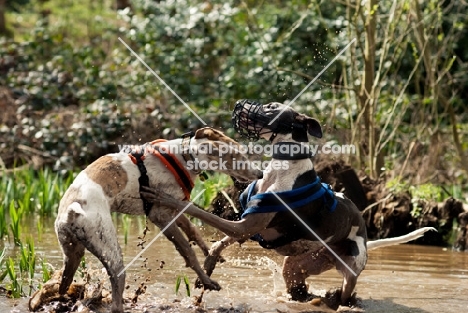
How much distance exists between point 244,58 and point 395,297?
7.41 metres

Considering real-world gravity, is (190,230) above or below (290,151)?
below

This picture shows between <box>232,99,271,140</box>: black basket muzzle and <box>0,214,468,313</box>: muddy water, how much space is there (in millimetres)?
1077

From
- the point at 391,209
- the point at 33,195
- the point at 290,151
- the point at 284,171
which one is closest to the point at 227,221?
the point at 284,171

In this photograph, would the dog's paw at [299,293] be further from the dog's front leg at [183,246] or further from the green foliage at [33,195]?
the green foliage at [33,195]

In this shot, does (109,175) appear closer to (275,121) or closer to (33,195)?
(275,121)

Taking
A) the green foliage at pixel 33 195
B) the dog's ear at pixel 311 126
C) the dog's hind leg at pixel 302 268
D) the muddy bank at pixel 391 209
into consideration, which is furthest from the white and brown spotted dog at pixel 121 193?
the green foliage at pixel 33 195

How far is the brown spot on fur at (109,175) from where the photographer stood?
4895 millimetres

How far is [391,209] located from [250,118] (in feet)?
11.5

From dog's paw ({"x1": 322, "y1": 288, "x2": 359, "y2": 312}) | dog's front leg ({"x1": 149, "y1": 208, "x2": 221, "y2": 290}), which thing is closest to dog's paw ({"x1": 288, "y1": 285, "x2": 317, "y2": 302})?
dog's paw ({"x1": 322, "y1": 288, "x2": 359, "y2": 312})

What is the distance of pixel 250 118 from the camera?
518 cm

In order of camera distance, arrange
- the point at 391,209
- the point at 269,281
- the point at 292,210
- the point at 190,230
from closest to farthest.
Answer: the point at 292,210 < the point at 190,230 < the point at 269,281 < the point at 391,209

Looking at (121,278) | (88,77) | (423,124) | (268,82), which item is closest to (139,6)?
(88,77)

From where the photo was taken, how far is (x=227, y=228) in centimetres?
512

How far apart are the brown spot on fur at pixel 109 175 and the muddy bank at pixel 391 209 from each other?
317 centimetres
